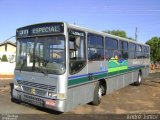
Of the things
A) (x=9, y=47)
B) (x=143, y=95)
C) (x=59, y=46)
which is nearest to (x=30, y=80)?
(x=59, y=46)

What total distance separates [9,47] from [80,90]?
155ft

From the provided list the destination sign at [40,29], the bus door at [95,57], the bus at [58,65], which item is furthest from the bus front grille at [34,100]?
the bus door at [95,57]

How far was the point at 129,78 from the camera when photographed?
56.6ft

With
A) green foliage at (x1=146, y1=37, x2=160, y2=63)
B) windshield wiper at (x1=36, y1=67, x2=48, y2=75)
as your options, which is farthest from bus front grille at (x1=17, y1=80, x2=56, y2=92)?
green foliage at (x1=146, y1=37, x2=160, y2=63)

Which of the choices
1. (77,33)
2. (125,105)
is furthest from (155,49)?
(77,33)

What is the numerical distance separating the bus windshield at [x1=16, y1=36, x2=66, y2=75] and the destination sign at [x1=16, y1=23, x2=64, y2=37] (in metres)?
0.18

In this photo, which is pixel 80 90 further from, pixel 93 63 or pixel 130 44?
pixel 130 44

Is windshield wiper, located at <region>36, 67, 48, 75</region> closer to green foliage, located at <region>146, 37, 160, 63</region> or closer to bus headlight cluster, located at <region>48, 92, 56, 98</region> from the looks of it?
bus headlight cluster, located at <region>48, 92, 56, 98</region>

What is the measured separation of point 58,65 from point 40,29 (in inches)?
58.8

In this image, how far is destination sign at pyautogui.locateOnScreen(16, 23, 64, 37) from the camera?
9469mm

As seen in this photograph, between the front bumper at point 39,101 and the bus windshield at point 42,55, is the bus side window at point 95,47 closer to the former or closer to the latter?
the bus windshield at point 42,55

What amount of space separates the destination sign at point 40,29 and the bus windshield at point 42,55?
178 mm

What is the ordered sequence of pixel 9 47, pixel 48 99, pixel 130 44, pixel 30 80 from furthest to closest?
pixel 9 47, pixel 130 44, pixel 30 80, pixel 48 99

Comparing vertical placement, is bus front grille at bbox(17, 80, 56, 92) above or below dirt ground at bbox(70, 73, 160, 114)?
above
